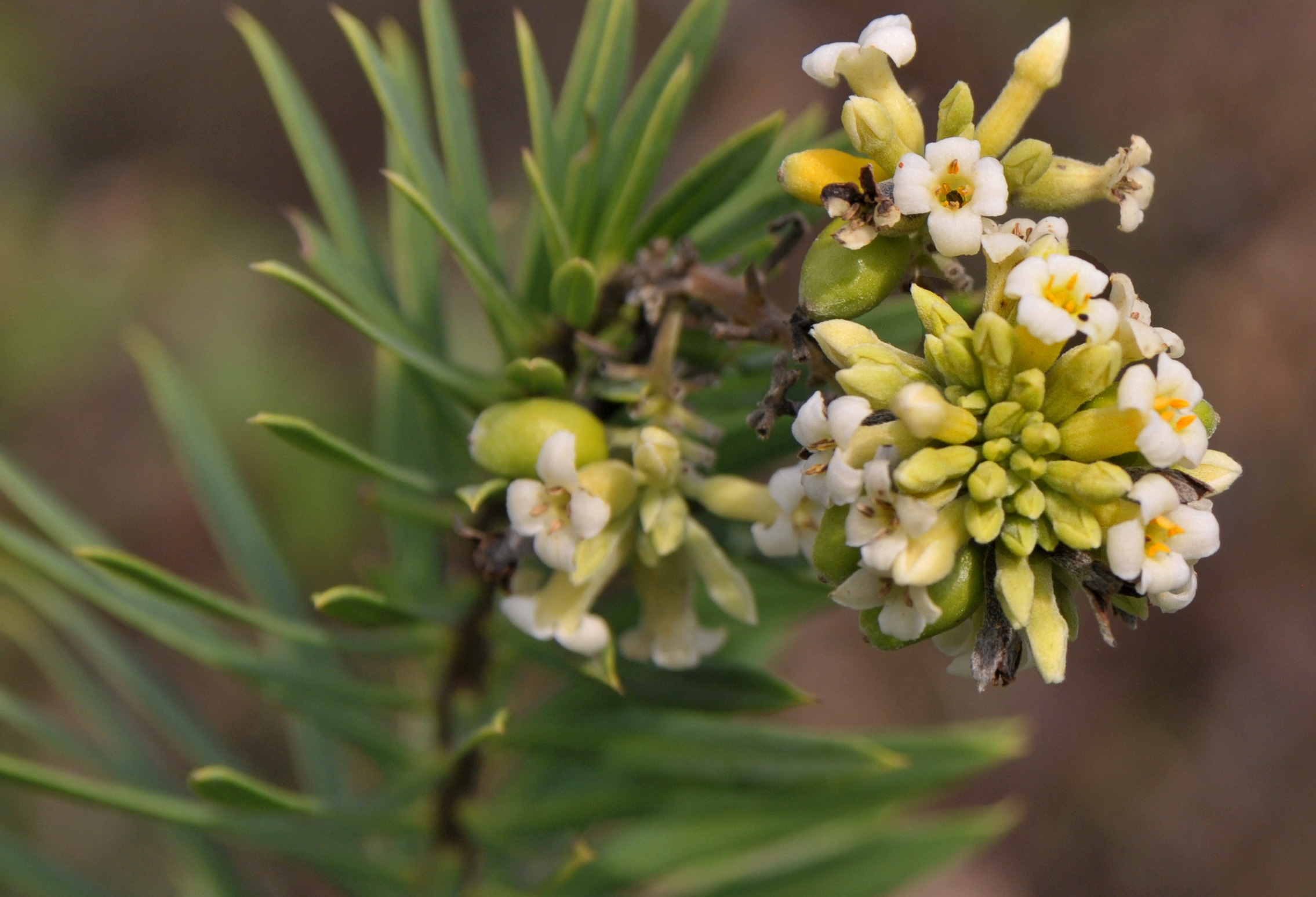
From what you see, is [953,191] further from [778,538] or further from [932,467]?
[778,538]

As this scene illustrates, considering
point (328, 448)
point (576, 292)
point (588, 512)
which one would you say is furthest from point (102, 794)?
point (576, 292)

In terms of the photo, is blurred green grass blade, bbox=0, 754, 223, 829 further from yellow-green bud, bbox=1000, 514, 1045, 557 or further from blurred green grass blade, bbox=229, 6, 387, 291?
yellow-green bud, bbox=1000, 514, 1045, 557

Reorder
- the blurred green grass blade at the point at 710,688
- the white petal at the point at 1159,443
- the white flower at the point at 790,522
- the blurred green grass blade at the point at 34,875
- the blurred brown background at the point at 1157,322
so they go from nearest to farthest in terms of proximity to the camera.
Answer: the white petal at the point at 1159,443 → the white flower at the point at 790,522 → the blurred green grass blade at the point at 710,688 → the blurred green grass blade at the point at 34,875 → the blurred brown background at the point at 1157,322

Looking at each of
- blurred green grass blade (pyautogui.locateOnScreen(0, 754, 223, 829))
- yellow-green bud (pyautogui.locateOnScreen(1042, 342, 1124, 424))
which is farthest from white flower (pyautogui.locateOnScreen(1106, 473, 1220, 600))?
blurred green grass blade (pyautogui.locateOnScreen(0, 754, 223, 829))

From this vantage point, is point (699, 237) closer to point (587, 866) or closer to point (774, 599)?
point (774, 599)

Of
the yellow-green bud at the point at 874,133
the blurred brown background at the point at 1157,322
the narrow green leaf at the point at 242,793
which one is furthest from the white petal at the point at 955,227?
the blurred brown background at the point at 1157,322

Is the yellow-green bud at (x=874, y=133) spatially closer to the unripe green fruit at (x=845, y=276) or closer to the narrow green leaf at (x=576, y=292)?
the unripe green fruit at (x=845, y=276)
